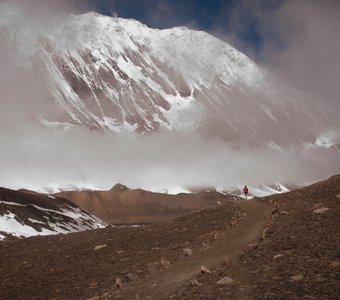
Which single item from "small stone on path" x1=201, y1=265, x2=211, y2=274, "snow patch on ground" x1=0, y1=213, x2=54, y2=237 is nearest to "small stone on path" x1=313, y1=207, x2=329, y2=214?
"small stone on path" x1=201, y1=265, x2=211, y2=274

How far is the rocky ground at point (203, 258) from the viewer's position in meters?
17.5

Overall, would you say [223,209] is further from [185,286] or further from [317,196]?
[185,286]

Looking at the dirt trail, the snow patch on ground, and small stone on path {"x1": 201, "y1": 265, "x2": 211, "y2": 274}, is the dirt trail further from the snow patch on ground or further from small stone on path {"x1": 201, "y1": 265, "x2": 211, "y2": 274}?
the snow patch on ground

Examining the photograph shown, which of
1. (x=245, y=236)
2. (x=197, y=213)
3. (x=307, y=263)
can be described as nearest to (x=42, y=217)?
(x=197, y=213)

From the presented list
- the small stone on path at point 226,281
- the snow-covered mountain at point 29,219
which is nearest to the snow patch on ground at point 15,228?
the snow-covered mountain at point 29,219

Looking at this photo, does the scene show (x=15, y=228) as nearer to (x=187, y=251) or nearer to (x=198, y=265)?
(x=187, y=251)

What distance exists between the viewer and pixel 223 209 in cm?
3631

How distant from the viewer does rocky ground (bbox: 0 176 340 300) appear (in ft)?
57.6

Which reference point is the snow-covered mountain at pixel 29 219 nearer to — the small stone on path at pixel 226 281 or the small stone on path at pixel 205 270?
the small stone on path at pixel 205 270

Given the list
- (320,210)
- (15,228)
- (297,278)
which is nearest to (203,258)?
(320,210)

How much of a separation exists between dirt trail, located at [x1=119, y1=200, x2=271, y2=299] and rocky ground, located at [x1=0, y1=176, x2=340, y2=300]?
60mm

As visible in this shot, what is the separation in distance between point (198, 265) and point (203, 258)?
130 cm

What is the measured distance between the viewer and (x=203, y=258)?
920 inches

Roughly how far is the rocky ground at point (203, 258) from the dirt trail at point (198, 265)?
2.4 inches
